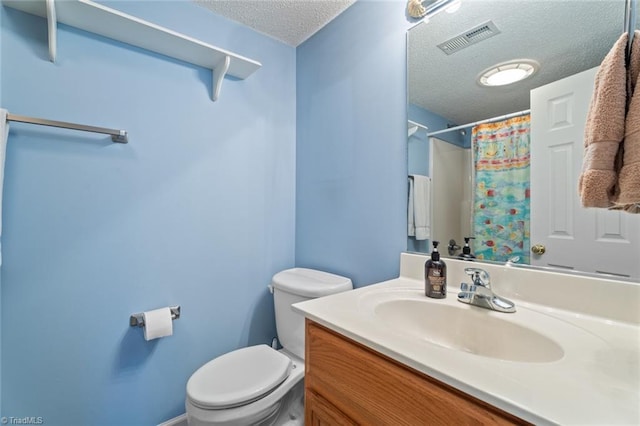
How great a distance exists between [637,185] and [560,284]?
410mm

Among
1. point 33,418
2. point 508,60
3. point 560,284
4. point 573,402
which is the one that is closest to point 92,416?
point 33,418

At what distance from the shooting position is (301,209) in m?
1.76

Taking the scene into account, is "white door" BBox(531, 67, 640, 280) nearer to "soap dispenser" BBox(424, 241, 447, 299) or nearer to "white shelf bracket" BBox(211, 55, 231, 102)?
"soap dispenser" BBox(424, 241, 447, 299)

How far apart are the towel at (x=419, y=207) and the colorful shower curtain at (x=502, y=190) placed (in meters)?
0.18

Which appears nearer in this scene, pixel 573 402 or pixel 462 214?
pixel 573 402

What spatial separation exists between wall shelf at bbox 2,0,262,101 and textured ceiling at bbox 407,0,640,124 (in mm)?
849

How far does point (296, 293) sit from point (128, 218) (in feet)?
2.77

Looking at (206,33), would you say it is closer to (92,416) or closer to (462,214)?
(462,214)

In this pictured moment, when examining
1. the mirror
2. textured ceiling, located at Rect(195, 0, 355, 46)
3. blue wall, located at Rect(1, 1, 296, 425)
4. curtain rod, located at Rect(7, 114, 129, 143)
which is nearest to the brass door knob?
the mirror

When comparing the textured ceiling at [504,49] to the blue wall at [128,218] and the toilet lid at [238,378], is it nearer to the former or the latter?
the blue wall at [128,218]

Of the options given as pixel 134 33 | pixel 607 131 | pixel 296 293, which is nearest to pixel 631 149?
pixel 607 131

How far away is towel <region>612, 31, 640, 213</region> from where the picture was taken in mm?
515

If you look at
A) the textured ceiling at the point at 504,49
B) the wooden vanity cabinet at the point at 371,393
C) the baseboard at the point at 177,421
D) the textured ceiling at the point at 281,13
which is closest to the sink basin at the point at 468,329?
the wooden vanity cabinet at the point at 371,393

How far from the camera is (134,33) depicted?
1.19 m
